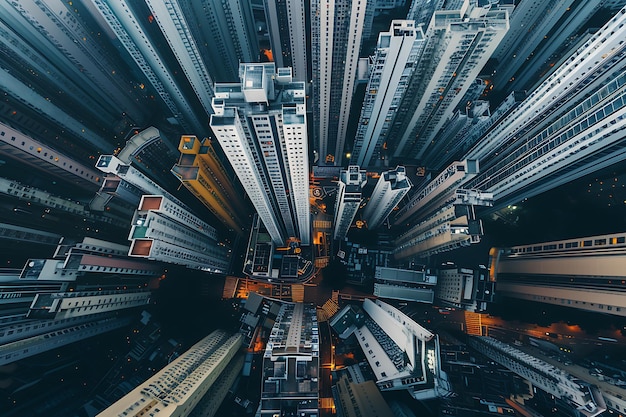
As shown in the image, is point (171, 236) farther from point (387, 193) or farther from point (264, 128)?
point (387, 193)

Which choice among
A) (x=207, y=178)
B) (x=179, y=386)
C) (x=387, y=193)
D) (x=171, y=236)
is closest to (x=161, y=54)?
(x=207, y=178)

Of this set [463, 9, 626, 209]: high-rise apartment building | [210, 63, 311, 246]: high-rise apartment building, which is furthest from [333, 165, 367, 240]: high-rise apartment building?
[463, 9, 626, 209]: high-rise apartment building

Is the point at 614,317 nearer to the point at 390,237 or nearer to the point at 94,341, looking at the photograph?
the point at 390,237

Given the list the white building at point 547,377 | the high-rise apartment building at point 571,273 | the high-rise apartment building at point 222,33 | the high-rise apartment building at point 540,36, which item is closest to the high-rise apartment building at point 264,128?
the high-rise apartment building at point 222,33

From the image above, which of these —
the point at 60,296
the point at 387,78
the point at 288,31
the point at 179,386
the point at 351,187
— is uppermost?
the point at 288,31

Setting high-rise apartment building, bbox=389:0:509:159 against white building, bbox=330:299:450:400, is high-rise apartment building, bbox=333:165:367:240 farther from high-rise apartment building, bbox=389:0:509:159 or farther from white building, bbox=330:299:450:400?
high-rise apartment building, bbox=389:0:509:159

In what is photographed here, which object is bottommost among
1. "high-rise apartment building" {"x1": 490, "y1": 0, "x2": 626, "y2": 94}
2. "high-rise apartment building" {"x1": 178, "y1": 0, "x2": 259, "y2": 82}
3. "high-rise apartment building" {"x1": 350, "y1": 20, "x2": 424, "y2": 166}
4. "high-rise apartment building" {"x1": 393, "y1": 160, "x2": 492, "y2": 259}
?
"high-rise apartment building" {"x1": 393, "y1": 160, "x2": 492, "y2": 259}

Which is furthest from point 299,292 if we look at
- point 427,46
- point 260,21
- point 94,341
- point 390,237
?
point 260,21
